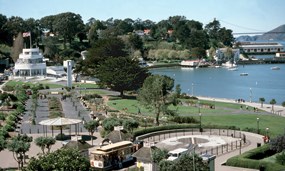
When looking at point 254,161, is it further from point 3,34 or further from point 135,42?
point 135,42

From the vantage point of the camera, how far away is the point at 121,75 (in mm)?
70625

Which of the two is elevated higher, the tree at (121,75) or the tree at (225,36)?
the tree at (225,36)

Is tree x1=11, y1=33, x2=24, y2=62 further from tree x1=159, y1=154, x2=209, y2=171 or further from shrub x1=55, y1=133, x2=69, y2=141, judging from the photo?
tree x1=159, y1=154, x2=209, y2=171

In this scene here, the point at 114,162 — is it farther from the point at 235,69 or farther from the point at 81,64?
the point at 235,69

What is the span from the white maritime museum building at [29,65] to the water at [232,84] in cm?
3062

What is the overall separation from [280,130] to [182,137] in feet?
32.8

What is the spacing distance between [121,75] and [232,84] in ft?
137

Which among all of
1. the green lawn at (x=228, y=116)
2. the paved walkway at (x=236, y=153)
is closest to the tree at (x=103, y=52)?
the green lawn at (x=228, y=116)

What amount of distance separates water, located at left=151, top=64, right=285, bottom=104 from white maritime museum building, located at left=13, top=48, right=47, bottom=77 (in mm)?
30623

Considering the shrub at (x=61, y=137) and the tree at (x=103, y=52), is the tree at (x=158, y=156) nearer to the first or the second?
the shrub at (x=61, y=137)

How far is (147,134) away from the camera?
138 feet

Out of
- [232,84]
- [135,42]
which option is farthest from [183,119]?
[135,42]

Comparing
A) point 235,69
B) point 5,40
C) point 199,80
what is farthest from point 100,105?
point 235,69

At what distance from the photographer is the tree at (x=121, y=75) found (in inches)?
2781
